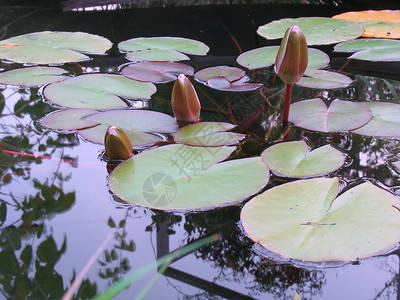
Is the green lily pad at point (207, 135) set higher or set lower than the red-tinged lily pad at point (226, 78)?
lower

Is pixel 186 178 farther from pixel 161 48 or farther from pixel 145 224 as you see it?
pixel 161 48

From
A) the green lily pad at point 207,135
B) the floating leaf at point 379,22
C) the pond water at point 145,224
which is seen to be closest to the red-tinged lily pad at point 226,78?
the pond water at point 145,224

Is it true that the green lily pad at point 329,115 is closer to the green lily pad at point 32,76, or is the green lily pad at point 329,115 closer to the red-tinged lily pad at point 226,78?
the red-tinged lily pad at point 226,78

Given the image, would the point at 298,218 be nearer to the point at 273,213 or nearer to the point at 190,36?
the point at 273,213

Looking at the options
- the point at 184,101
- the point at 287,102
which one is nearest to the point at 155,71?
the point at 184,101

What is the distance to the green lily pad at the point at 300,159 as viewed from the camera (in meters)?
0.90

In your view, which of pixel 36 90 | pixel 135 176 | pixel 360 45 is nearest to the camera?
pixel 135 176

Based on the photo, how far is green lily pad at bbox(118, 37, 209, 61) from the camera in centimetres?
150

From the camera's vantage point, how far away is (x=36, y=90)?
135 centimetres

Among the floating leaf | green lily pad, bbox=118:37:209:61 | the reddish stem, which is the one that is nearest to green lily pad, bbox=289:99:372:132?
the reddish stem

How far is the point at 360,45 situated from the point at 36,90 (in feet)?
3.80

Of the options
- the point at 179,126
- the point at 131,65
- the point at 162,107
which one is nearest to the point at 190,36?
the point at 131,65

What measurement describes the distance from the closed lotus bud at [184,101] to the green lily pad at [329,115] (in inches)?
10.3

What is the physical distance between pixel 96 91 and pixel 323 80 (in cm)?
70
